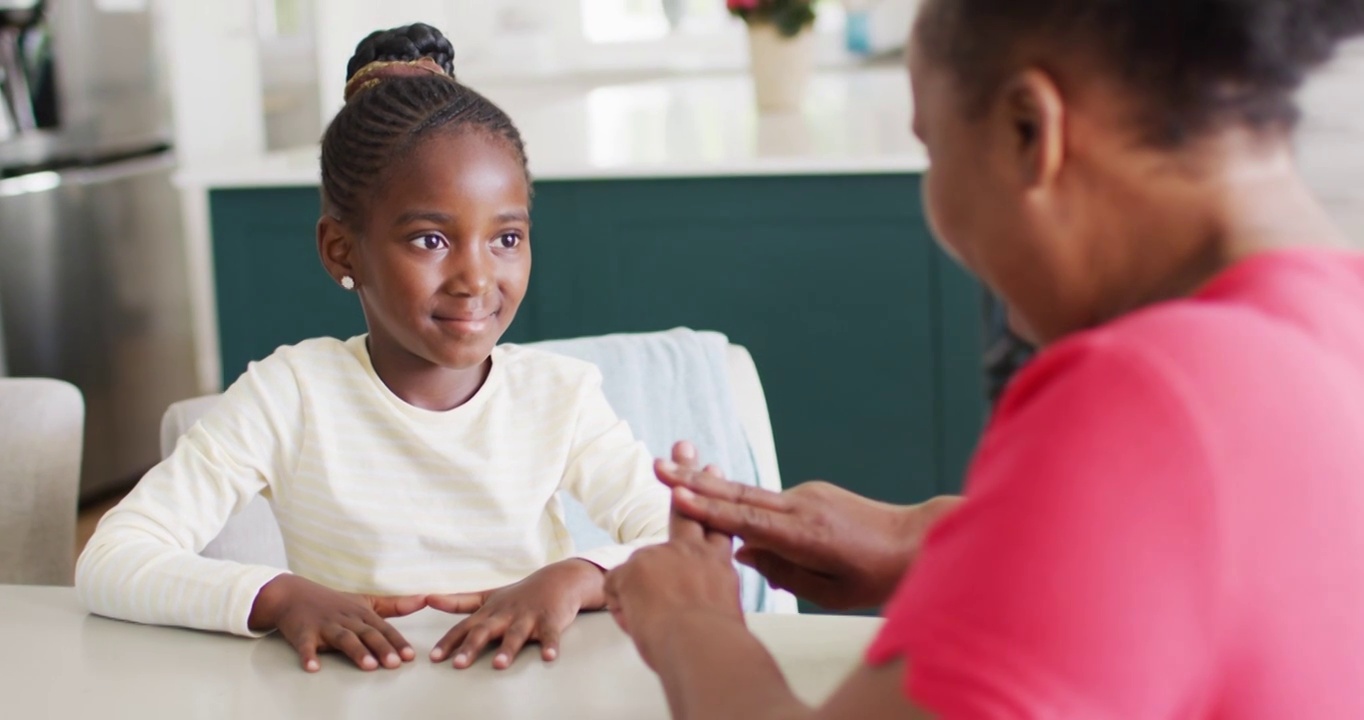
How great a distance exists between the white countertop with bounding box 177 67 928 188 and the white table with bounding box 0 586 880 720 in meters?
1.87

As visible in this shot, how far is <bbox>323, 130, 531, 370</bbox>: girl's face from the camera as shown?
134 cm

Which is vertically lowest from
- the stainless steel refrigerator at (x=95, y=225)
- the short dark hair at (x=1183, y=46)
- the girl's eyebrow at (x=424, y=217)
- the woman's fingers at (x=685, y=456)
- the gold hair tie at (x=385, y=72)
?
the stainless steel refrigerator at (x=95, y=225)

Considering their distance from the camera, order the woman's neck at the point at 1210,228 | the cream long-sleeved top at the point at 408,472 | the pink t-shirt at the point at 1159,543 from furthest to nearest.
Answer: the cream long-sleeved top at the point at 408,472, the woman's neck at the point at 1210,228, the pink t-shirt at the point at 1159,543

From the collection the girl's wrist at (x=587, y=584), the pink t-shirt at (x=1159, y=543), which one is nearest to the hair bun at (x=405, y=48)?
the girl's wrist at (x=587, y=584)

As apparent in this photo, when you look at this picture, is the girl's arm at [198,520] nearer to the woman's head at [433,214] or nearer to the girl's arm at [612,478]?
the woman's head at [433,214]

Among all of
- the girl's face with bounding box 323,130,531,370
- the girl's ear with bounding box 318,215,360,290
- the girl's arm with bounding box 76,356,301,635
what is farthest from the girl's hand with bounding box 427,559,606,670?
the girl's ear with bounding box 318,215,360,290

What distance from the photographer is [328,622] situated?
1.04m

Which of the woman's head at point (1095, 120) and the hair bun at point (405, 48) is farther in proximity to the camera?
the hair bun at point (405, 48)

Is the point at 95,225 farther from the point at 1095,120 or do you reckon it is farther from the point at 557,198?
the point at 1095,120

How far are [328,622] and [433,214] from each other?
0.42m

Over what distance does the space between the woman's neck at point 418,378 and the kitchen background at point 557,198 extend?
2.88 ft

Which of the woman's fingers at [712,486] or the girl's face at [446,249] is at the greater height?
the girl's face at [446,249]

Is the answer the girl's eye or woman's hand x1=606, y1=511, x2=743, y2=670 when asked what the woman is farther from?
the girl's eye

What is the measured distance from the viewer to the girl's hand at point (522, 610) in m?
1.03
